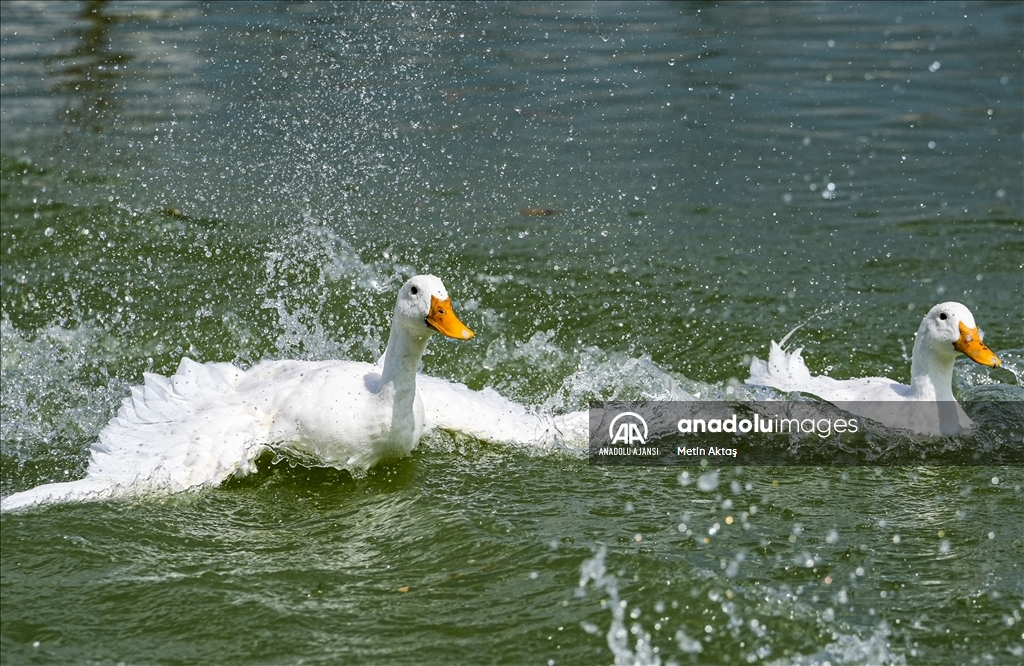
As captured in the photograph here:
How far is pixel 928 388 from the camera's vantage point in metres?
7.13

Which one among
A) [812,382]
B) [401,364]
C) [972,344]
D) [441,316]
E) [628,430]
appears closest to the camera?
[441,316]

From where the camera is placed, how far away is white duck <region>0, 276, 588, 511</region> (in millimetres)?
6332

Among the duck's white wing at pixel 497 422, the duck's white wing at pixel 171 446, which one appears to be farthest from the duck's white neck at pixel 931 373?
the duck's white wing at pixel 171 446

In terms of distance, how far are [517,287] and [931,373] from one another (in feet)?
10.3

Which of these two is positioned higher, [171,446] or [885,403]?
[885,403]

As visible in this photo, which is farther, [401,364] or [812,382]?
[812,382]

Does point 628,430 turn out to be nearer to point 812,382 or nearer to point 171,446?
point 812,382

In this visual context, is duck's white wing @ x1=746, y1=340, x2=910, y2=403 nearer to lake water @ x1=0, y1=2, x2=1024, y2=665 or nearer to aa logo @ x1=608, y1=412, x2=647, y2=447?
lake water @ x1=0, y1=2, x2=1024, y2=665

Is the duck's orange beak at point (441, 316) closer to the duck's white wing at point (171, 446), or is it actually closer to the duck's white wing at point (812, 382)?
the duck's white wing at point (171, 446)

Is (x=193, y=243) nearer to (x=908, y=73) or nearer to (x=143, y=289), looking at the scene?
(x=143, y=289)

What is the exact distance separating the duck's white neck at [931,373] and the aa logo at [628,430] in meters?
1.55

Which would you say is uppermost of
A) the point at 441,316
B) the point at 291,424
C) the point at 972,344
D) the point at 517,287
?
the point at 517,287

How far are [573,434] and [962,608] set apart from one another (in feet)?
7.70

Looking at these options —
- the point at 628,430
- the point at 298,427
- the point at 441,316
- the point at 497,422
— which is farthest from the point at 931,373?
the point at 298,427
